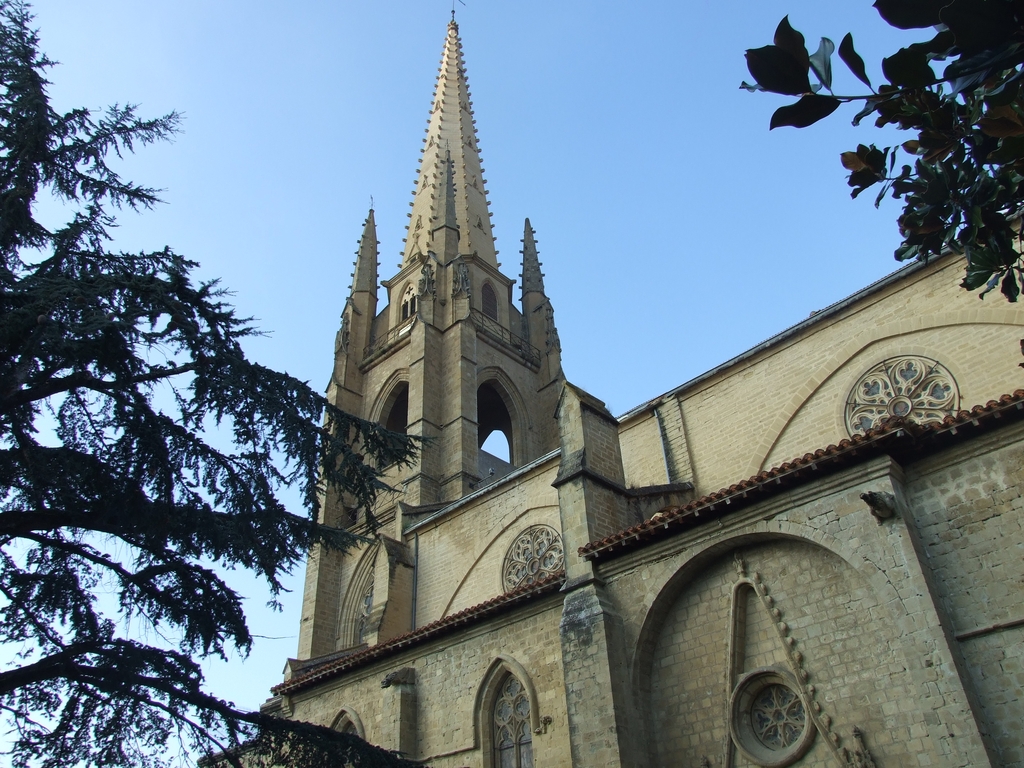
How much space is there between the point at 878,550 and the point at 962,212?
4.77 m

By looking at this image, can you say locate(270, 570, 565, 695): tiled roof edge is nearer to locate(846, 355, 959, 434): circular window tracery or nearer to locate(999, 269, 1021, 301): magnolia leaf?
locate(846, 355, 959, 434): circular window tracery

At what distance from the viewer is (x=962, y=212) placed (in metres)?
3.41

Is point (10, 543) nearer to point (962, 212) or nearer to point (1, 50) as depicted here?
point (1, 50)

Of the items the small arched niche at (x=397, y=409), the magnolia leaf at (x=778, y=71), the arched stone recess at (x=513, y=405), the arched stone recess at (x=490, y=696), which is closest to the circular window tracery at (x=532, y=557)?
the arched stone recess at (x=490, y=696)

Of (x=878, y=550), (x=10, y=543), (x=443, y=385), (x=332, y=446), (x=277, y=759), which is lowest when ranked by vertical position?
(x=277, y=759)

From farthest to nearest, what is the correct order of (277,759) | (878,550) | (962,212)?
(277,759) < (878,550) < (962,212)

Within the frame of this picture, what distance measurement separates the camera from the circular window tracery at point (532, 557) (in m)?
15.5

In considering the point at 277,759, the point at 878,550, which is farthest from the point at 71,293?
the point at 878,550

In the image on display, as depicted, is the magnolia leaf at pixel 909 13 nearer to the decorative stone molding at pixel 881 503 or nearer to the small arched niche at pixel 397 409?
the decorative stone molding at pixel 881 503

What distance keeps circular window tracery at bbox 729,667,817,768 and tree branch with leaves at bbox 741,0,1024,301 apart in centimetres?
551

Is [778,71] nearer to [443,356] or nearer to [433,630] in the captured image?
[433,630]

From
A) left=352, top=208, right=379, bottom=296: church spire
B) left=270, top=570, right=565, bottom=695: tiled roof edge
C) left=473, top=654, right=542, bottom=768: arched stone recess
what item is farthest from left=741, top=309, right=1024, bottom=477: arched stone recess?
left=352, top=208, right=379, bottom=296: church spire

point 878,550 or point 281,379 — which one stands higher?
point 281,379

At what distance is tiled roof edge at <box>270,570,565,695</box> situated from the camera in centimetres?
1044
